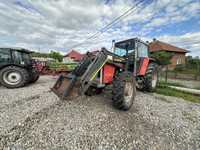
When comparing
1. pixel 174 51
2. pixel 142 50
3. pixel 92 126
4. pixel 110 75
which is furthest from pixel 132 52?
pixel 174 51

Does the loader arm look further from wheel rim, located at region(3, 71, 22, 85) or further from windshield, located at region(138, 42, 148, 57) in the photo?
wheel rim, located at region(3, 71, 22, 85)

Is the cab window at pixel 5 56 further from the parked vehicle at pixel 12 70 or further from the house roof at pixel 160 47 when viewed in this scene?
the house roof at pixel 160 47

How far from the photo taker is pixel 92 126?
2.82m

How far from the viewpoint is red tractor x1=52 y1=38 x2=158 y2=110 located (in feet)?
10.6

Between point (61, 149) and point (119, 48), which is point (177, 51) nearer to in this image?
point (119, 48)

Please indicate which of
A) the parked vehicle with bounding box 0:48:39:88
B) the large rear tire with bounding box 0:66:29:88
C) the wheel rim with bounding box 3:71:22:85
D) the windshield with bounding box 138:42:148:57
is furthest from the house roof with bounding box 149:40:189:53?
the wheel rim with bounding box 3:71:22:85

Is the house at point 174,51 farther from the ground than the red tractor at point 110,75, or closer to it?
farther from the ground

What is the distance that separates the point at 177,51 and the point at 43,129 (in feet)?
118

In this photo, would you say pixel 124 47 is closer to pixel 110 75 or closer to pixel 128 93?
pixel 110 75

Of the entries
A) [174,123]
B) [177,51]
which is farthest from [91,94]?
[177,51]

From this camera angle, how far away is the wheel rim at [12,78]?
619cm

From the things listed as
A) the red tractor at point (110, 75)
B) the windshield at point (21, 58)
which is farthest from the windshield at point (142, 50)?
the windshield at point (21, 58)

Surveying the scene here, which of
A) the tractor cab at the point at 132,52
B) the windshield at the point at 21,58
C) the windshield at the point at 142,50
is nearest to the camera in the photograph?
the tractor cab at the point at 132,52

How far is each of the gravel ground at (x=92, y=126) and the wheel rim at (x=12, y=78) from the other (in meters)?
2.35
